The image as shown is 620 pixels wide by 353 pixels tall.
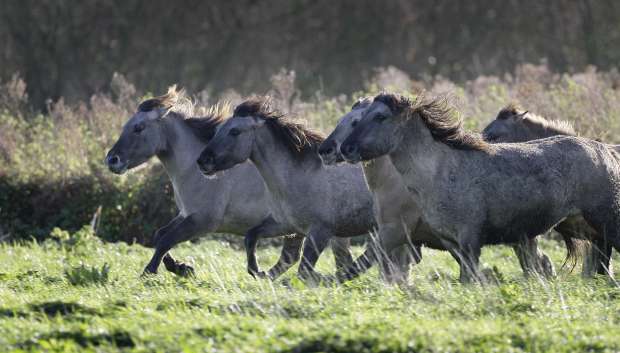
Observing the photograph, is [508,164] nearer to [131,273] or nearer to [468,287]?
[468,287]

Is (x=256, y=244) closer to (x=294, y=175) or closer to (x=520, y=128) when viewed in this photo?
(x=294, y=175)

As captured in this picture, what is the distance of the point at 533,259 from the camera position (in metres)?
11.4

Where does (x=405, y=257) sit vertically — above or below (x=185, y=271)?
below

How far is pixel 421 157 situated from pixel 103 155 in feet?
24.6

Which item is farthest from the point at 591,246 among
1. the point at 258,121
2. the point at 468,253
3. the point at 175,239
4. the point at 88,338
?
the point at 88,338

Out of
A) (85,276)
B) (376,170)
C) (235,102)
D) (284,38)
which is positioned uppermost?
(284,38)

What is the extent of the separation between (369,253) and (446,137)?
128cm

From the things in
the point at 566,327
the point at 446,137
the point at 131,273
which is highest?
the point at 446,137

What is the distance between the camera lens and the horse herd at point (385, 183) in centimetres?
1022

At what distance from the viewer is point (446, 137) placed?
10.4 metres

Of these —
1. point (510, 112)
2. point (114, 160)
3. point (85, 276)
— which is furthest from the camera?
point (510, 112)

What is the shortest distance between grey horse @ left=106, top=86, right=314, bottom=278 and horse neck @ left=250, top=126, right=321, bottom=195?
1.98 feet

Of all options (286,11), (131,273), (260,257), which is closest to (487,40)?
(286,11)

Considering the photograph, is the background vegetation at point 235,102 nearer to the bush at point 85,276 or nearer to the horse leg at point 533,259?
the bush at point 85,276
